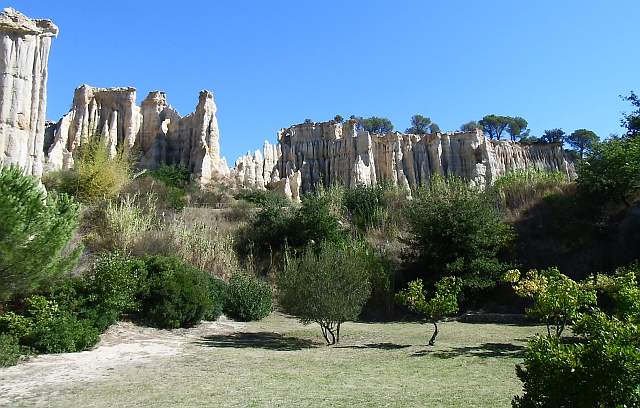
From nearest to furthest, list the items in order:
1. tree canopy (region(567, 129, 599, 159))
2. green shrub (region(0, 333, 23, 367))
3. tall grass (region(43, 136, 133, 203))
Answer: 1. green shrub (region(0, 333, 23, 367))
2. tall grass (region(43, 136, 133, 203))
3. tree canopy (region(567, 129, 599, 159))

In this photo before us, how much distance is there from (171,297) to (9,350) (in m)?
4.96

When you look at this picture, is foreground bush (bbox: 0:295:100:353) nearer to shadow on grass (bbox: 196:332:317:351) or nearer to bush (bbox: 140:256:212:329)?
shadow on grass (bbox: 196:332:317:351)

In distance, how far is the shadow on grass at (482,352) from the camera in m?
9.37

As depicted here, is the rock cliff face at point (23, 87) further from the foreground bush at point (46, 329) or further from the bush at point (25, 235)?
the foreground bush at point (46, 329)

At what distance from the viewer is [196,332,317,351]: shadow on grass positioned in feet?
36.7

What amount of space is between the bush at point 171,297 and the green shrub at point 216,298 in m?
0.80

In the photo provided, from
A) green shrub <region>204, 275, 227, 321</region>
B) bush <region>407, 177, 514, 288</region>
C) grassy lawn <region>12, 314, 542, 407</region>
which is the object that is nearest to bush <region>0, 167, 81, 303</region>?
grassy lawn <region>12, 314, 542, 407</region>

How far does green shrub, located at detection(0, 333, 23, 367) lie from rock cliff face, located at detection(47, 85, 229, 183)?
31.1 metres

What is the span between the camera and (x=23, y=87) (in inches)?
620

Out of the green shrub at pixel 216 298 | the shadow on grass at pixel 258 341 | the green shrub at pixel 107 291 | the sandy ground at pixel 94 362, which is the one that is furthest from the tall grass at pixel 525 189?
the green shrub at pixel 107 291

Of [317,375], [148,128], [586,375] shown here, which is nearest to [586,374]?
[586,375]

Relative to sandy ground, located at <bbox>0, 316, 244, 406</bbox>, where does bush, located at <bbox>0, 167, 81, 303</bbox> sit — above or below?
above

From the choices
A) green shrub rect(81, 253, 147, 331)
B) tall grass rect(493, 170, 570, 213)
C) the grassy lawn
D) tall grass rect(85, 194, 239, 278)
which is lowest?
the grassy lawn

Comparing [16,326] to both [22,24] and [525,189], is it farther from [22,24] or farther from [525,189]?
[525,189]
